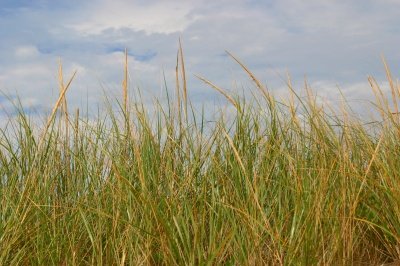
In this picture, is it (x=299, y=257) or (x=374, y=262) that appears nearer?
(x=299, y=257)

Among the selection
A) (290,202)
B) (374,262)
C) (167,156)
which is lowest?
(374,262)

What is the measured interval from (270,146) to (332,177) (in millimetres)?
343

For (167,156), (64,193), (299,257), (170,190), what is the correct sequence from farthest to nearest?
1. (64,193)
2. (167,156)
3. (170,190)
4. (299,257)

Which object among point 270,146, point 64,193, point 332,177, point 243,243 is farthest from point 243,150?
point 64,193

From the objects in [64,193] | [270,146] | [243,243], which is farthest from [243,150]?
[64,193]

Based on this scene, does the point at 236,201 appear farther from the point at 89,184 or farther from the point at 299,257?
the point at 89,184

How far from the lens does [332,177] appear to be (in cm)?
328

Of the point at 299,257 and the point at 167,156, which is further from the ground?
the point at 167,156

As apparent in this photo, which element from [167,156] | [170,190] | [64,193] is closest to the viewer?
[170,190]

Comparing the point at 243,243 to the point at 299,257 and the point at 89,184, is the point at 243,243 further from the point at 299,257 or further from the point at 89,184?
the point at 89,184

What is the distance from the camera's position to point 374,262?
319cm

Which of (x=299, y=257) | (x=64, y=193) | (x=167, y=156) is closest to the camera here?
(x=299, y=257)

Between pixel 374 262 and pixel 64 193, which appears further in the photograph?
pixel 64 193

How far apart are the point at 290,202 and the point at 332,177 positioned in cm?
24
